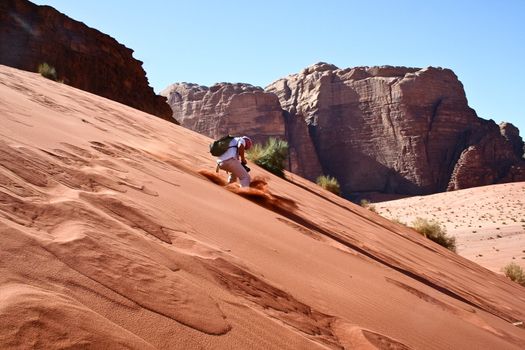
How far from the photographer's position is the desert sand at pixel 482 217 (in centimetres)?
1800

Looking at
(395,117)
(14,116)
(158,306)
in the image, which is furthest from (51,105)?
(395,117)

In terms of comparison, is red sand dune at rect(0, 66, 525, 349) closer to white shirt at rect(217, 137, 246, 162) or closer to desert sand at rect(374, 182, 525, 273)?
white shirt at rect(217, 137, 246, 162)

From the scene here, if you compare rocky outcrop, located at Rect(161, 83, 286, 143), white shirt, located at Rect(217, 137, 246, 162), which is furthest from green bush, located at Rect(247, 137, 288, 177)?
rocky outcrop, located at Rect(161, 83, 286, 143)

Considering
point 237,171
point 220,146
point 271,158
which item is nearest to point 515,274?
point 271,158

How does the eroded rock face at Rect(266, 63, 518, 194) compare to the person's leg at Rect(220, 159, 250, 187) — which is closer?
the person's leg at Rect(220, 159, 250, 187)

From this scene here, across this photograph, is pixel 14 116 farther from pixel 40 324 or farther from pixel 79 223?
pixel 40 324

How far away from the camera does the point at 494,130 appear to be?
46.1 m

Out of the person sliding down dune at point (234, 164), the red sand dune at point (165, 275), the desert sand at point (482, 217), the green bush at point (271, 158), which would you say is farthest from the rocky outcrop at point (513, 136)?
the red sand dune at point (165, 275)

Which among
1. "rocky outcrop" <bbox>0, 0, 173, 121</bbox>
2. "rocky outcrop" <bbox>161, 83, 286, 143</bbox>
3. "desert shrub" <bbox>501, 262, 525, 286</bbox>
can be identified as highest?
"rocky outcrop" <bbox>161, 83, 286, 143</bbox>

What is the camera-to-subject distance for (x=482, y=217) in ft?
90.1

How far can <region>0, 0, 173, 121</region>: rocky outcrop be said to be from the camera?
870 inches

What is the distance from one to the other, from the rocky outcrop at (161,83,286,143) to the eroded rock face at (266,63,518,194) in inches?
126

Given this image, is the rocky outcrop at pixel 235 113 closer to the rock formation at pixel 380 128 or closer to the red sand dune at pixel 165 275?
the rock formation at pixel 380 128

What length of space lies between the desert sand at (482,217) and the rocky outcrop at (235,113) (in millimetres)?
15898
